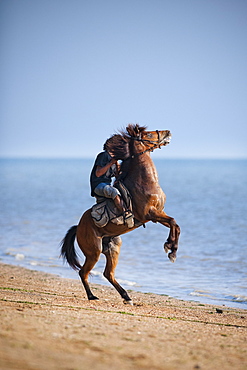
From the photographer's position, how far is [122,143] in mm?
9086

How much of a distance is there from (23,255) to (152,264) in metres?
3.89

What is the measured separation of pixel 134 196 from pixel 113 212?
0.41 meters

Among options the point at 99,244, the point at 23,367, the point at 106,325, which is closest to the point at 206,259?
the point at 99,244

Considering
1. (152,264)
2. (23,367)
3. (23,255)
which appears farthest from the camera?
(23,255)

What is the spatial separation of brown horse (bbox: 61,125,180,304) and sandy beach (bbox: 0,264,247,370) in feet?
2.81

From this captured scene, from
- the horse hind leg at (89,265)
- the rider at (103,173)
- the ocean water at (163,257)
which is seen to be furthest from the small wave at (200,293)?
the rider at (103,173)

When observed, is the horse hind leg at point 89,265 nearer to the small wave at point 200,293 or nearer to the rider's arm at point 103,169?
the rider's arm at point 103,169

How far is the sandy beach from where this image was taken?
4.96 metres

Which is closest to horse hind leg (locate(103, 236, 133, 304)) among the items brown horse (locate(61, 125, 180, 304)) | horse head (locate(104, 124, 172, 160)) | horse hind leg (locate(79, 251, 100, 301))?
brown horse (locate(61, 125, 180, 304))

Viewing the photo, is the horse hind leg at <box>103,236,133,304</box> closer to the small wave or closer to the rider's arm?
the rider's arm

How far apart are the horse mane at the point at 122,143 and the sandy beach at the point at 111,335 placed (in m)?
2.38

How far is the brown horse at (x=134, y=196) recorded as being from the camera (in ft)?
28.6

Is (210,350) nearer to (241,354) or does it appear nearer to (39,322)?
(241,354)

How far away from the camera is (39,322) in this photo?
6.14 metres
